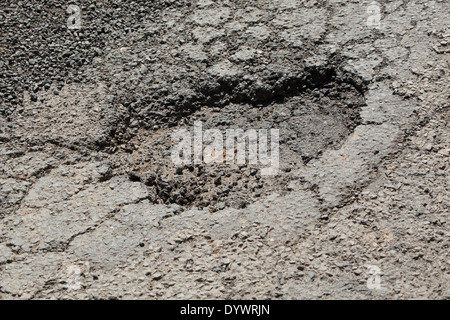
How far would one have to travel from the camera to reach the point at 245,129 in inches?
103

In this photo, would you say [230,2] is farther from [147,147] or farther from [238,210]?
[238,210]

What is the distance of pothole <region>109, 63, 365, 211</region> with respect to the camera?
238cm

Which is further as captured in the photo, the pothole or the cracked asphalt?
the pothole

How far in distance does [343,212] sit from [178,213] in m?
0.63

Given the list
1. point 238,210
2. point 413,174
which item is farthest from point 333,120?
point 238,210

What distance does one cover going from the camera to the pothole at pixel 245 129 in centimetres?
238

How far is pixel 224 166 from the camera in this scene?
2479mm

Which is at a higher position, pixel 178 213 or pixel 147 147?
pixel 147 147

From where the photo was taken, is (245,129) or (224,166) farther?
(245,129)

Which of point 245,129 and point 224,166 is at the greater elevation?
point 245,129

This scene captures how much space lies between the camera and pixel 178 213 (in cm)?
229

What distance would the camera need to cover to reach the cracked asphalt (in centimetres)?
207

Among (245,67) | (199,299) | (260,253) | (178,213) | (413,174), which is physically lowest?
(199,299)

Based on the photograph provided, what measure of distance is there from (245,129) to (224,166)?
0.23 m
